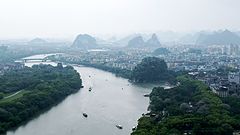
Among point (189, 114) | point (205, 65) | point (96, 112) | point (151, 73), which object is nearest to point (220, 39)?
point (205, 65)

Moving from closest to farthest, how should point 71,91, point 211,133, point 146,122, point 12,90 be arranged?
point 211,133
point 146,122
point 12,90
point 71,91

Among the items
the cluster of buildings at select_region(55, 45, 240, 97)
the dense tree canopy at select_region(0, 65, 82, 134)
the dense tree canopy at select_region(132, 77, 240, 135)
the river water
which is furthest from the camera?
the cluster of buildings at select_region(55, 45, 240, 97)

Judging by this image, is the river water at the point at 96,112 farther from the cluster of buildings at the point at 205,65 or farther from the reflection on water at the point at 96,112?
the cluster of buildings at the point at 205,65

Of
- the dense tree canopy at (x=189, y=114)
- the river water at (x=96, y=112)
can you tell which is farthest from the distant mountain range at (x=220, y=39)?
the dense tree canopy at (x=189, y=114)

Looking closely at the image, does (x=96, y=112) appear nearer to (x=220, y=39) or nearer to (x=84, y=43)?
(x=84, y=43)

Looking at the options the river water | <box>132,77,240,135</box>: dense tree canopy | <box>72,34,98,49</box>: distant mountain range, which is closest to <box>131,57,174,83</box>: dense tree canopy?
the river water

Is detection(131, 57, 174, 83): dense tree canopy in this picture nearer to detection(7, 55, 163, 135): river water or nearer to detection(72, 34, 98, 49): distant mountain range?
detection(7, 55, 163, 135): river water

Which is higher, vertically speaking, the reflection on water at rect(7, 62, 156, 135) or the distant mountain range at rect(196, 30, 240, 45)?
the distant mountain range at rect(196, 30, 240, 45)

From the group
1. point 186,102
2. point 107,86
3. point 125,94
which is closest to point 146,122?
point 186,102

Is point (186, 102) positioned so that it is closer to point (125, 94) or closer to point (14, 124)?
point (125, 94)
